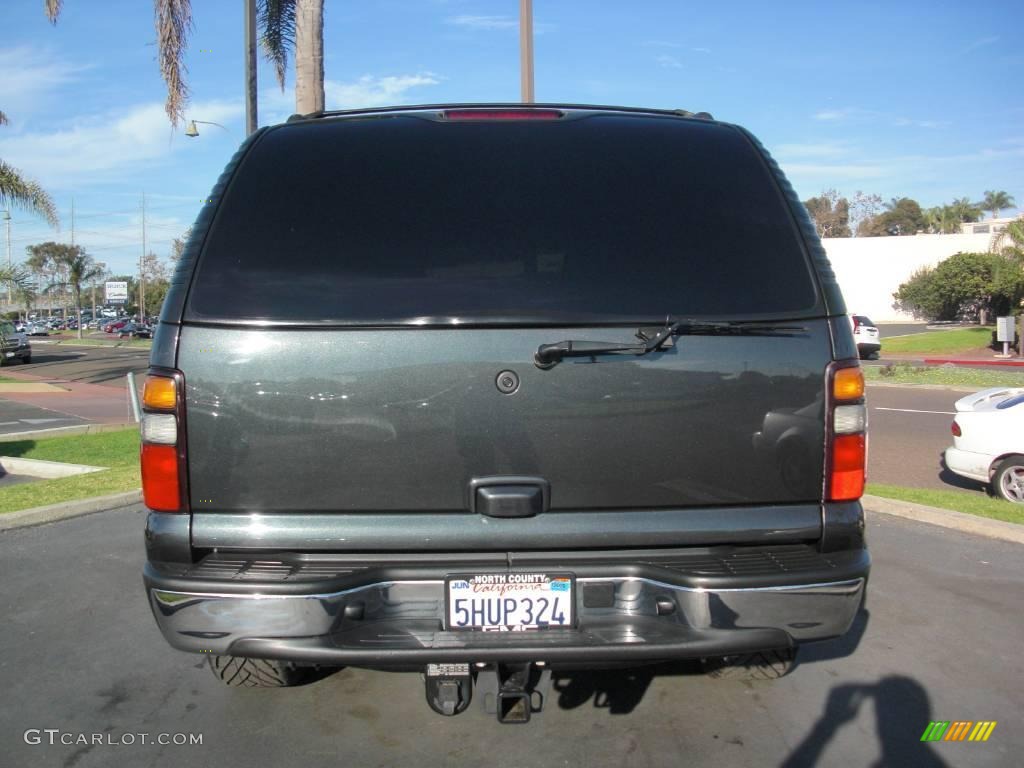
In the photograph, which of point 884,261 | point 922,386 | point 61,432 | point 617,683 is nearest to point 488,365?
point 617,683

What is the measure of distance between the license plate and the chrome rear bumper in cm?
3

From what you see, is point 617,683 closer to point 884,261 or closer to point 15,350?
point 15,350

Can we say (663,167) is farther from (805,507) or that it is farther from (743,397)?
(805,507)

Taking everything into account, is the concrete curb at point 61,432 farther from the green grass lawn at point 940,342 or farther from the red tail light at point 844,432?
the green grass lawn at point 940,342

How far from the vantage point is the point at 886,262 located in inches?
1973

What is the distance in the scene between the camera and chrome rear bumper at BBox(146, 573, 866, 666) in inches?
101

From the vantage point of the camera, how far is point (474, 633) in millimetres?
2607

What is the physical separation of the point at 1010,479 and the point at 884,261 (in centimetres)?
4621

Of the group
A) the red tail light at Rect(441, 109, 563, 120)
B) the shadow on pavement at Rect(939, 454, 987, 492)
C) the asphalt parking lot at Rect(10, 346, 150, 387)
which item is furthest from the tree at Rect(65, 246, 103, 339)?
the red tail light at Rect(441, 109, 563, 120)

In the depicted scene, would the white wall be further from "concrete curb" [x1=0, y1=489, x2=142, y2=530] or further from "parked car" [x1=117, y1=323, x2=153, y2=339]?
"parked car" [x1=117, y1=323, x2=153, y2=339]

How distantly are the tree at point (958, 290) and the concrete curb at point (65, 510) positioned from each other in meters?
36.5

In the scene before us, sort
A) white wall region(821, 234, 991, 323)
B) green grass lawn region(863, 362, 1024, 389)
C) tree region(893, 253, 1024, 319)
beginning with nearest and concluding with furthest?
green grass lawn region(863, 362, 1024, 389) → tree region(893, 253, 1024, 319) → white wall region(821, 234, 991, 323)

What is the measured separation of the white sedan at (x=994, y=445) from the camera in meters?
7.84

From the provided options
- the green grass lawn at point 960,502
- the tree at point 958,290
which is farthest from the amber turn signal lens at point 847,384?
the tree at point 958,290
